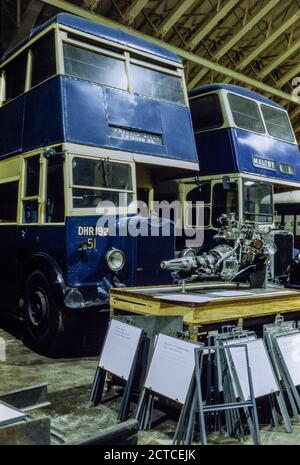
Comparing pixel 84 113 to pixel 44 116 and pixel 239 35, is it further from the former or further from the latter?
pixel 239 35

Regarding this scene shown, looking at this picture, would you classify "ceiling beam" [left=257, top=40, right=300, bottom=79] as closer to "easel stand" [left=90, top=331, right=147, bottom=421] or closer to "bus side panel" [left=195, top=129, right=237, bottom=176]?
"bus side panel" [left=195, top=129, right=237, bottom=176]

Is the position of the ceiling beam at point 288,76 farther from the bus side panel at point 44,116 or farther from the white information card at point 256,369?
the white information card at point 256,369

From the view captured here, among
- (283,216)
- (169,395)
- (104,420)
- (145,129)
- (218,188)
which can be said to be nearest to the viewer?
(169,395)

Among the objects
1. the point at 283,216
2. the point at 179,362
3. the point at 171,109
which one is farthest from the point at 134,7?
the point at 179,362

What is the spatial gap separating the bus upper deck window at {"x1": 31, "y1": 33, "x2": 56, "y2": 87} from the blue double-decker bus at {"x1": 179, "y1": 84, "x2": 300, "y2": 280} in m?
3.24

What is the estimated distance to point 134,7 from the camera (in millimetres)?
9812

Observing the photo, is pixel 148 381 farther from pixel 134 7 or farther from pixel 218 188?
pixel 134 7

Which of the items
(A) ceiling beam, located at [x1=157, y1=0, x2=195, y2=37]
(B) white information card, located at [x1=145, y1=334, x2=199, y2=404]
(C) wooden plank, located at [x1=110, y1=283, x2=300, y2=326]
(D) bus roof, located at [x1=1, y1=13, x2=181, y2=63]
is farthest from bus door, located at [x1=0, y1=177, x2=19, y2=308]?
(A) ceiling beam, located at [x1=157, y1=0, x2=195, y2=37]

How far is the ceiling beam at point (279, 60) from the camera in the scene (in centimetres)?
1327

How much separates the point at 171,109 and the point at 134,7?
4.43m

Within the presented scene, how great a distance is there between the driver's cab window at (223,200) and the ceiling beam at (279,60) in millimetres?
6928

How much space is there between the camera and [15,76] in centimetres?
677

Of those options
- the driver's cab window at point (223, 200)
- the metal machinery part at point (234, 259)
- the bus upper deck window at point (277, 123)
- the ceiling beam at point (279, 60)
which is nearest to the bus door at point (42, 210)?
the metal machinery part at point (234, 259)

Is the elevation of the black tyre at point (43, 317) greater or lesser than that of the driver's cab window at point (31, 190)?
lesser
